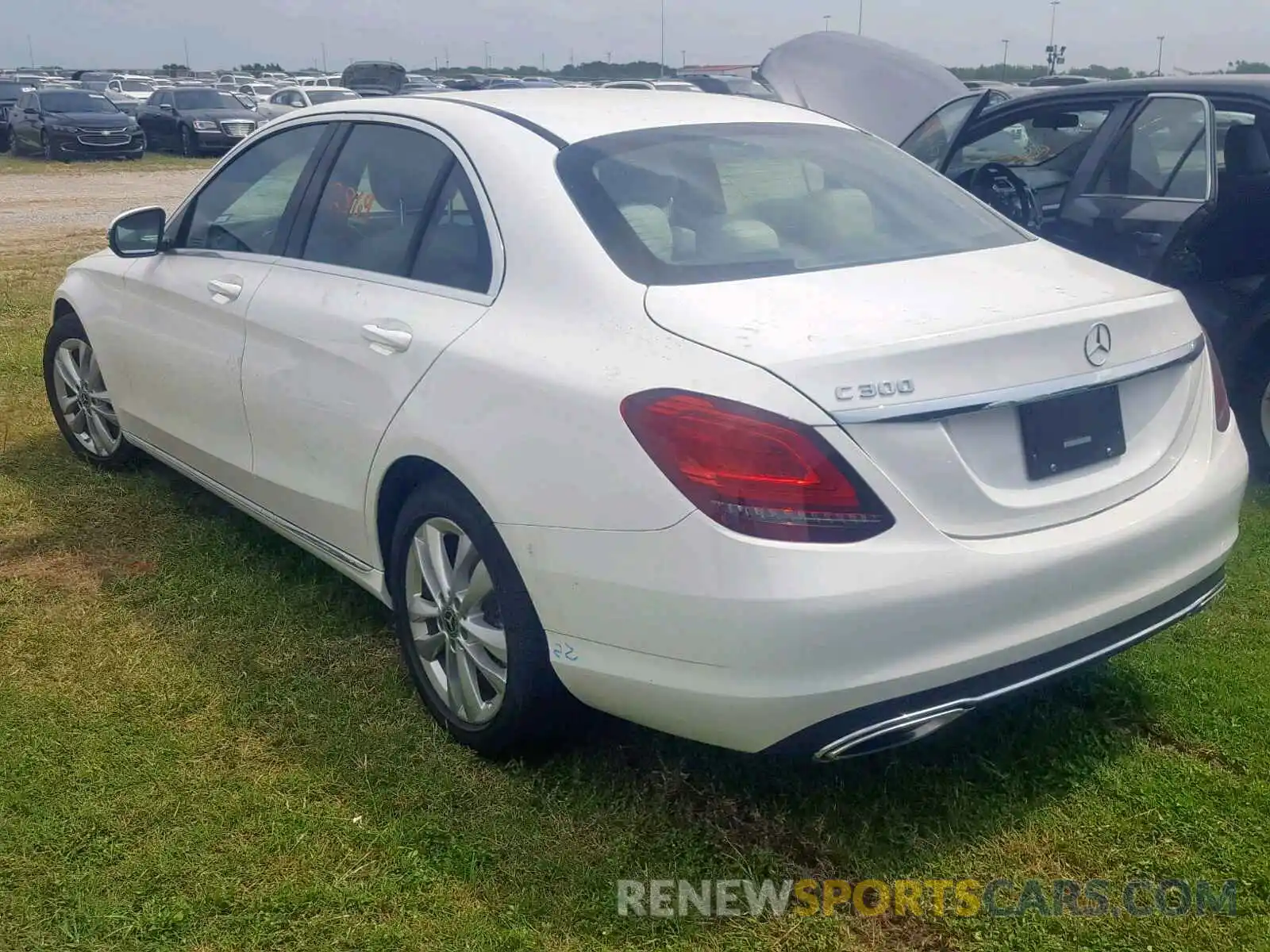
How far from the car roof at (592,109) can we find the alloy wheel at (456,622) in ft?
3.53

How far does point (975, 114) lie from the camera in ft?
20.7

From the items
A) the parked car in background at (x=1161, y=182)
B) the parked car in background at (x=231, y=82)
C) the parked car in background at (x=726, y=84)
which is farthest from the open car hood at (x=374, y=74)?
the parked car in background at (x=1161, y=182)

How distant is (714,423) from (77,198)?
1930 centimetres

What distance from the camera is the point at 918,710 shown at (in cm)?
248

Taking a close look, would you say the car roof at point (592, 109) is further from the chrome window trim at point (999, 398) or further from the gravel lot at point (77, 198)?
the gravel lot at point (77, 198)

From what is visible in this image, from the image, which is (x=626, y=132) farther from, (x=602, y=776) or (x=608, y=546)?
(x=602, y=776)

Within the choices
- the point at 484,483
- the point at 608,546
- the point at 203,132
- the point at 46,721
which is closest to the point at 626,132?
the point at 484,483

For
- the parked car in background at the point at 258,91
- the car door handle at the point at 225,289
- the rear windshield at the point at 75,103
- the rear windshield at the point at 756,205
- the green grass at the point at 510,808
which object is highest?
the parked car in background at the point at 258,91

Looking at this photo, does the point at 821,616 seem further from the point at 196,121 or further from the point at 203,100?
the point at 203,100

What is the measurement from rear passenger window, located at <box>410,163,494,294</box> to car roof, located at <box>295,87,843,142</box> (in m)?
0.27

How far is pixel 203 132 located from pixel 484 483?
90.5 ft

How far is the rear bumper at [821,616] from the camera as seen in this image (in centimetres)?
238

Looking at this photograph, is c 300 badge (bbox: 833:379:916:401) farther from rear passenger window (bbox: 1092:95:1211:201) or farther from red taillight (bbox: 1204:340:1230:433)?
rear passenger window (bbox: 1092:95:1211:201)

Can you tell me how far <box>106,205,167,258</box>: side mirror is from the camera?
4.56 metres
